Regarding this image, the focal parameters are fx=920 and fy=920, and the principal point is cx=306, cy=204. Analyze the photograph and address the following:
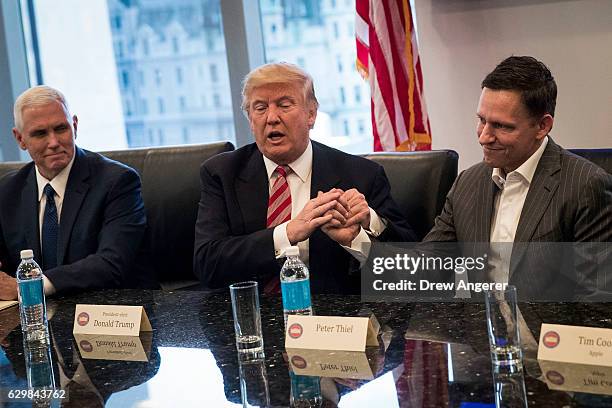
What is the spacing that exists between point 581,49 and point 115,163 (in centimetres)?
Result: 212

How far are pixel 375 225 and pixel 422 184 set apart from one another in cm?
41

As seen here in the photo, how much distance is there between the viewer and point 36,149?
3541 millimetres

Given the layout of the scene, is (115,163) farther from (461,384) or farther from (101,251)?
(461,384)

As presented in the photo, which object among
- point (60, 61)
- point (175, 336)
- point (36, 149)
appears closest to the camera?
point (175, 336)

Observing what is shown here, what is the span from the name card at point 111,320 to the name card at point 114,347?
20 millimetres

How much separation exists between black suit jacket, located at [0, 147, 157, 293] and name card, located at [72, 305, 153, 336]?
27.9 inches

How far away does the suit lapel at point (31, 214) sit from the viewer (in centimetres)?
355

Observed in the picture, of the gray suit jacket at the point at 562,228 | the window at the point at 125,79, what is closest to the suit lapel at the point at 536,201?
the gray suit jacket at the point at 562,228

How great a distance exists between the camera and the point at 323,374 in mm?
1897

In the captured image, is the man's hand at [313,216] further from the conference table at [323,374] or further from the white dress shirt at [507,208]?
the white dress shirt at [507,208]

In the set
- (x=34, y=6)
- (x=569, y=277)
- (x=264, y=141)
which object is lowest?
(x=569, y=277)

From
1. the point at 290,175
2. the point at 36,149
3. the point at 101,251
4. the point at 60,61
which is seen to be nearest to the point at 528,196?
the point at 290,175

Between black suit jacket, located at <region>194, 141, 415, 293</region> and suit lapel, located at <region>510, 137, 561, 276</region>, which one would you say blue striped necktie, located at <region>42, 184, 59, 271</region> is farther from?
suit lapel, located at <region>510, 137, 561, 276</region>

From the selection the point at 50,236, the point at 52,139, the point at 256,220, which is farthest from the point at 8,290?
the point at 256,220
